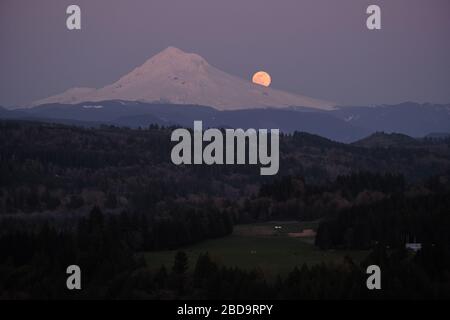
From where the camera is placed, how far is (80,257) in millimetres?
143125

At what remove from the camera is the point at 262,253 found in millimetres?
162625

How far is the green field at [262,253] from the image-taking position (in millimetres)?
149500

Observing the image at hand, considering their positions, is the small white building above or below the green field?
above

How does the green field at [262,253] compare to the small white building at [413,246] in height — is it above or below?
below

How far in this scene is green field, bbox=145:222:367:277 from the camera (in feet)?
490

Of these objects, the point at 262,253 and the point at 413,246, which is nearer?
the point at 413,246

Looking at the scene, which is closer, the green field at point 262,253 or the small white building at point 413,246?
the green field at point 262,253

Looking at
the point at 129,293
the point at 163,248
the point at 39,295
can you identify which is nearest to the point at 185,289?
the point at 129,293

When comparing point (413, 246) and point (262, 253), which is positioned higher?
point (413, 246)

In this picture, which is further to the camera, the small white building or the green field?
the small white building

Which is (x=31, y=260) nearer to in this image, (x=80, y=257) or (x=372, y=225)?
(x=80, y=257)
